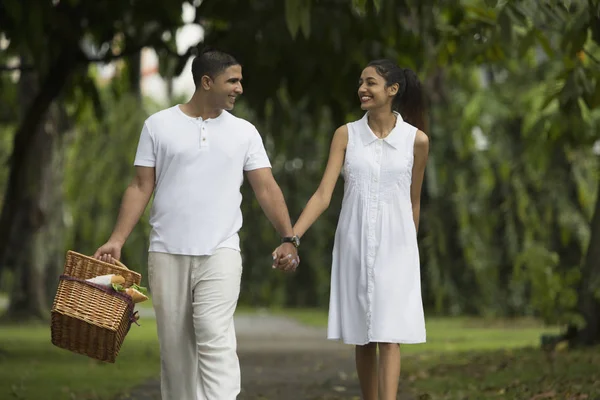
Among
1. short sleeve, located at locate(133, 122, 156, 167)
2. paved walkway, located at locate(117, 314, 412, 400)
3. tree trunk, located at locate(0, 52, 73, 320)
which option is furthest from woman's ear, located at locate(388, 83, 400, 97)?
tree trunk, located at locate(0, 52, 73, 320)

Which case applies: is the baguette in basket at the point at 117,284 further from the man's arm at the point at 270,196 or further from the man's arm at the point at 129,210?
the man's arm at the point at 270,196

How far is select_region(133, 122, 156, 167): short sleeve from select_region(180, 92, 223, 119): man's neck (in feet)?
0.71

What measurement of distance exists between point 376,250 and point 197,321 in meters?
1.17

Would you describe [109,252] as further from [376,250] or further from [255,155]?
[376,250]

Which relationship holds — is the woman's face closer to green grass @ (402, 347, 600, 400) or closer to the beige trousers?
the beige trousers

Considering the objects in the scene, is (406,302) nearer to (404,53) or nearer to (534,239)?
(404,53)

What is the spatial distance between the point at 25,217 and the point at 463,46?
531 inches

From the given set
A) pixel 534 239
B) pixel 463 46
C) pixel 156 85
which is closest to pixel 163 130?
pixel 463 46

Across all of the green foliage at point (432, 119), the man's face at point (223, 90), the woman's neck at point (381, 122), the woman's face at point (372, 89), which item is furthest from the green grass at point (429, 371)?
the man's face at point (223, 90)

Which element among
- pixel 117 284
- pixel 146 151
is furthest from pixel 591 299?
pixel 117 284

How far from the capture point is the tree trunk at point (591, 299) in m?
14.0

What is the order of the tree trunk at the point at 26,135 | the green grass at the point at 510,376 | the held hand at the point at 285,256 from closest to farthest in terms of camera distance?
1. the held hand at the point at 285,256
2. the green grass at the point at 510,376
3. the tree trunk at the point at 26,135

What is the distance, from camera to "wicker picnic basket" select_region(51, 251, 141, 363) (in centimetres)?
685

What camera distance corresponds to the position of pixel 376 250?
7.62 m
